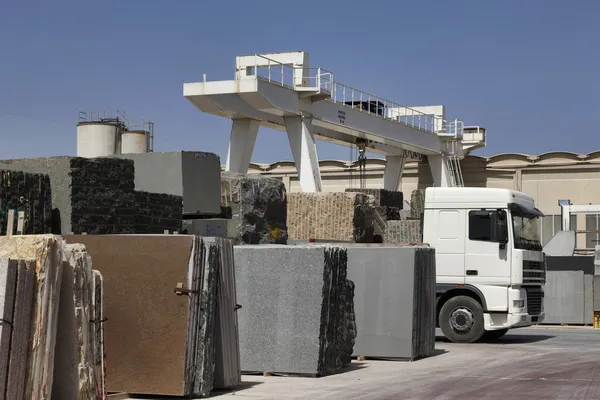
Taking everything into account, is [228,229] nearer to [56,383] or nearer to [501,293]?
[501,293]

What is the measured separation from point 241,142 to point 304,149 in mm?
2309

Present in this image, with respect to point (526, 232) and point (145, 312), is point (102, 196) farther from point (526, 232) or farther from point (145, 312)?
point (526, 232)

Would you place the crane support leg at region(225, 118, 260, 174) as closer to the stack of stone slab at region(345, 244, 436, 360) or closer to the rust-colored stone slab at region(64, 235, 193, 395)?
the stack of stone slab at region(345, 244, 436, 360)

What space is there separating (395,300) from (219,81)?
16.1 metres

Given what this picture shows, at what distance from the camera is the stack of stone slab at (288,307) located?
1238cm

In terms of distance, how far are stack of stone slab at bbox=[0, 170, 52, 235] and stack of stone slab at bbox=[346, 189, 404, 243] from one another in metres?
11.6

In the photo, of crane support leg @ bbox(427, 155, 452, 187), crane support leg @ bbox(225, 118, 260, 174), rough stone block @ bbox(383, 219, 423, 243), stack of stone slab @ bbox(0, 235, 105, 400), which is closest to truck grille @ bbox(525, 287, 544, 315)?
rough stone block @ bbox(383, 219, 423, 243)

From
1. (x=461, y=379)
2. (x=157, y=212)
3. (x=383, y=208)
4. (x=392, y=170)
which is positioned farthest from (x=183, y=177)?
(x=392, y=170)

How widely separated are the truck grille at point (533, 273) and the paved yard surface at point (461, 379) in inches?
61.3

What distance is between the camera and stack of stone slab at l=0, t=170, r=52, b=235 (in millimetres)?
11023

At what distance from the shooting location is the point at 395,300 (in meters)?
14.7

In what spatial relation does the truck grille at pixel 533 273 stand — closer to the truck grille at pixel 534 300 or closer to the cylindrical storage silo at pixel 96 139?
the truck grille at pixel 534 300

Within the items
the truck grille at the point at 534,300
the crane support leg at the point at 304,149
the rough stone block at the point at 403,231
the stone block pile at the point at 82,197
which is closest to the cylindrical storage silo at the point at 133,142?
the crane support leg at the point at 304,149

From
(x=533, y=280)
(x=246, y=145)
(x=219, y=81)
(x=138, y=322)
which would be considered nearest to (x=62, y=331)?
(x=138, y=322)
